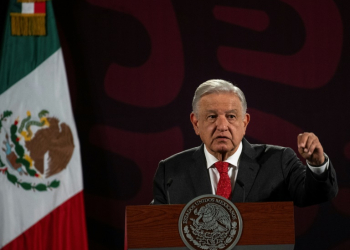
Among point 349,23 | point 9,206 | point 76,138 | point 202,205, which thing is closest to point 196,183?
point 202,205

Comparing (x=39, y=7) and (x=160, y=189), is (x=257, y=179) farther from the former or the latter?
(x=39, y=7)

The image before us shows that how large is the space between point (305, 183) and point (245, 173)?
27 cm

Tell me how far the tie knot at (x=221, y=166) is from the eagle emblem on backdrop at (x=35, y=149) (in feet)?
6.16

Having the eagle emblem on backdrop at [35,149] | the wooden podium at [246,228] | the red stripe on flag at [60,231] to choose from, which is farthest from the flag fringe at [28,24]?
the wooden podium at [246,228]

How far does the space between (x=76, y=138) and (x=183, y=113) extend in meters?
0.90

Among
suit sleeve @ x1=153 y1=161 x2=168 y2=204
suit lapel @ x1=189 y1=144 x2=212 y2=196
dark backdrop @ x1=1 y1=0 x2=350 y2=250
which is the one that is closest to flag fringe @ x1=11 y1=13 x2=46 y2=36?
dark backdrop @ x1=1 y1=0 x2=350 y2=250

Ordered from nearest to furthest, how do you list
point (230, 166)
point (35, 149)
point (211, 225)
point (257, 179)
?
1. point (211, 225)
2. point (257, 179)
3. point (230, 166)
4. point (35, 149)

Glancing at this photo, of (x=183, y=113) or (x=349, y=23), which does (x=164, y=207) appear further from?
(x=349, y=23)

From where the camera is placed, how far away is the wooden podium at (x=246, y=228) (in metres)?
1.48

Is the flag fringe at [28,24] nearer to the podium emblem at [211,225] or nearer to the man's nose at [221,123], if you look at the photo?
the man's nose at [221,123]

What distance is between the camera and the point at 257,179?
6.45 feet

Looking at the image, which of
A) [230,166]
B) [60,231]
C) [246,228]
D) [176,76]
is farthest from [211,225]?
[176,76]

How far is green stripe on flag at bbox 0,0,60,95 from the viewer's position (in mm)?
3664

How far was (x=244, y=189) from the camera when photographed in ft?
6.22
